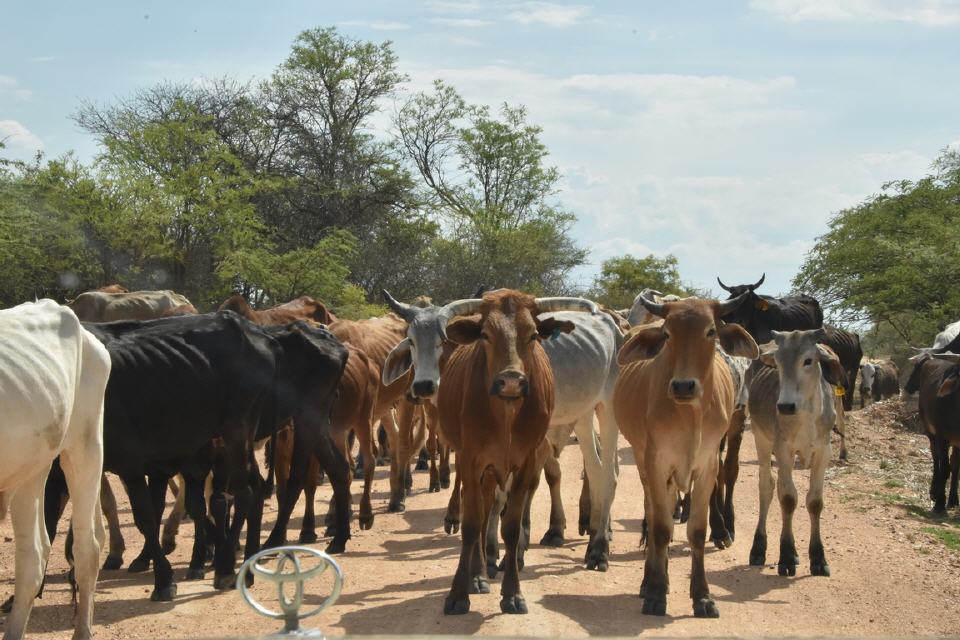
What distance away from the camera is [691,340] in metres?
8.77

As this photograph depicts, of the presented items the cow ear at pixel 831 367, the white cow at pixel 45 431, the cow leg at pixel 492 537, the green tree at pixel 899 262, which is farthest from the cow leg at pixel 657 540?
the green tree at pixel 899 262

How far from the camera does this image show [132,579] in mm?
9594

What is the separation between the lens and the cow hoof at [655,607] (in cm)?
854

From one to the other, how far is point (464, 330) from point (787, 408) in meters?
3.34

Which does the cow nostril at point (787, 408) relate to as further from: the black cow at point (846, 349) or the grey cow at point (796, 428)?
the black cow at point (846, 349)

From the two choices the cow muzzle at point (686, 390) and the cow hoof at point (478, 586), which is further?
the cow hoof at point (478, 586)

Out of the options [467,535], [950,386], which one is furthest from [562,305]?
[950,386]

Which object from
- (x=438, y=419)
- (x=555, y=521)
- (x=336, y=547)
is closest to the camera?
(x=438, y=419)

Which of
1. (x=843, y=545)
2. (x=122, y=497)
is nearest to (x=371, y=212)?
(x=122, y=497)

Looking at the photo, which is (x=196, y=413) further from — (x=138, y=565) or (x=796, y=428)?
(x=796, y=428)

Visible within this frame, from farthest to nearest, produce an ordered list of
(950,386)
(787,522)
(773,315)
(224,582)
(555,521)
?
(773,315) < (950,386) < (555,521) < (787,522) < (224,582)

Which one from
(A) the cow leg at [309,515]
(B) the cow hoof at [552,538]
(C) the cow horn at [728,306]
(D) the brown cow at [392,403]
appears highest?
(C) the cow horn at [728,306]

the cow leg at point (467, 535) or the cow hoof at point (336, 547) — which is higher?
the cow leg at point (467, 535)

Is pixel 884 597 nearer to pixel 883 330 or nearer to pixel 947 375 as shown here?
pixel 947 375
